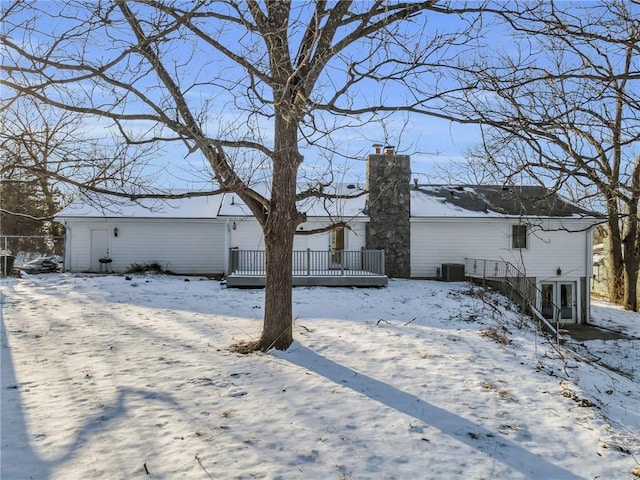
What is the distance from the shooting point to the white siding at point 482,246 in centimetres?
2019

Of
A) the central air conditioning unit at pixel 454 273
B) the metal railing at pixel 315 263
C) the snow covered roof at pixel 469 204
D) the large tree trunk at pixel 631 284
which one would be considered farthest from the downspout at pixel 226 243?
the large tree trunk at pixel 631 284

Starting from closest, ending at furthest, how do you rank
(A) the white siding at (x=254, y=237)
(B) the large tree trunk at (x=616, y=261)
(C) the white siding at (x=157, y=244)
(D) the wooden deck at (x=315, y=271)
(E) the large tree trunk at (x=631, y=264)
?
(D) the wooden deck at (x=315, y=271)
(A) the white siding at (x=254, y=237)
(C) the white siding at (x=157, y=244)
(E) the large tree trunk at (x=631, y=264)
(B) the large tree trunk at (x=616, y=261)

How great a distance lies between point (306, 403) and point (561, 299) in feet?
61.7

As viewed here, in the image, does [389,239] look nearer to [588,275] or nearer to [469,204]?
[469,204]

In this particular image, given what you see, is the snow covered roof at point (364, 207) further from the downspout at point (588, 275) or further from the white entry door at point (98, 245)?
the downspout at point (588, 275)

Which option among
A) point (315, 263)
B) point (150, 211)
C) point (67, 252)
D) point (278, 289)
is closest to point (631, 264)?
point (315, 263)

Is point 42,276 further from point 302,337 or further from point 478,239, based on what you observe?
point 478,239

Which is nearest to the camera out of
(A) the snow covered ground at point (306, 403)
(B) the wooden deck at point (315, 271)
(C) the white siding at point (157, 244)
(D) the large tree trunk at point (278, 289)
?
(A) the snow covered ground at point (306, 403)

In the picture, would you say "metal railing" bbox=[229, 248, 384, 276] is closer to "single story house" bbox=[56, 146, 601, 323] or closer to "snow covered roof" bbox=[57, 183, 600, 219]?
"single story house" bbox=[56, 146, 601, 323]

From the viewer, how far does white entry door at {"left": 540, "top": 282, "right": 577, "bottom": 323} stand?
813 inches

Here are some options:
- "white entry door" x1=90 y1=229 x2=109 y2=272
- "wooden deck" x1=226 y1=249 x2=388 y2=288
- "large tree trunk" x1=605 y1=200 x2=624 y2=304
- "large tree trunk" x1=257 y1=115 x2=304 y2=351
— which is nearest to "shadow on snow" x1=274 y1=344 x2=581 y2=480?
"large tree trunk" x1=257 y1=115 x2=304 y2=351

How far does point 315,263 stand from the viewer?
1816 cm

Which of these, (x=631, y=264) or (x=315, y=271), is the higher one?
(x=631, y=264)

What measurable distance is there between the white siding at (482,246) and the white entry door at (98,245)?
12880mm
